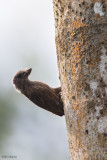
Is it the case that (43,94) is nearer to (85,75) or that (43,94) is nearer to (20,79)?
(20,79)

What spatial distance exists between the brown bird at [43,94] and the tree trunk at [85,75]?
232 centimetres

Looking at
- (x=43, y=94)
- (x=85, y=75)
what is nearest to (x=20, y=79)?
(x=43, y=94)

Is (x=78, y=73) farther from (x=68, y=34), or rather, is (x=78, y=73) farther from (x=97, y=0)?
(x=97, y=0)

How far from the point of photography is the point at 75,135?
2.97 meters

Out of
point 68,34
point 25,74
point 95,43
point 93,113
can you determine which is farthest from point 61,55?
point 25,74

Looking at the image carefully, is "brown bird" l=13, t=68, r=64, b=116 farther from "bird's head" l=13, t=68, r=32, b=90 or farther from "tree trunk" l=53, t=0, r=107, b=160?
"tree trunk" l=53, t=0, r=107, b=160

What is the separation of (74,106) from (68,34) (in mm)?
577

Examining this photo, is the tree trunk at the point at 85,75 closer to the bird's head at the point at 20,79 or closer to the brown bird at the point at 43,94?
the brown bird at the point at 43,94

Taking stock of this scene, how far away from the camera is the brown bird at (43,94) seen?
5559 mm

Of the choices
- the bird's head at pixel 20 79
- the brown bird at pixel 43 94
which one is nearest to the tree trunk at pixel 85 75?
the brown bird at pixel 43 94

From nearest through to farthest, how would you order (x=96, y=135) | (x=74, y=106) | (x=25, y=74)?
1. (x=96, y=135)
2. (x=74, y=106)
3. (x=25, y=74)

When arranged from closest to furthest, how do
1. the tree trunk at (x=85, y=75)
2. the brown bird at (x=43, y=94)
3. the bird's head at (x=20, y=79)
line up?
the tree trunk at (x=85, y=75), the brown bird at (x=43, y=94), the bird's head at (x=20, y=79)

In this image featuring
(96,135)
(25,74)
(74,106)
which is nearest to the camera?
(96,135)

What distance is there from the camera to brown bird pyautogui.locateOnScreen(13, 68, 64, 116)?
5.56m
